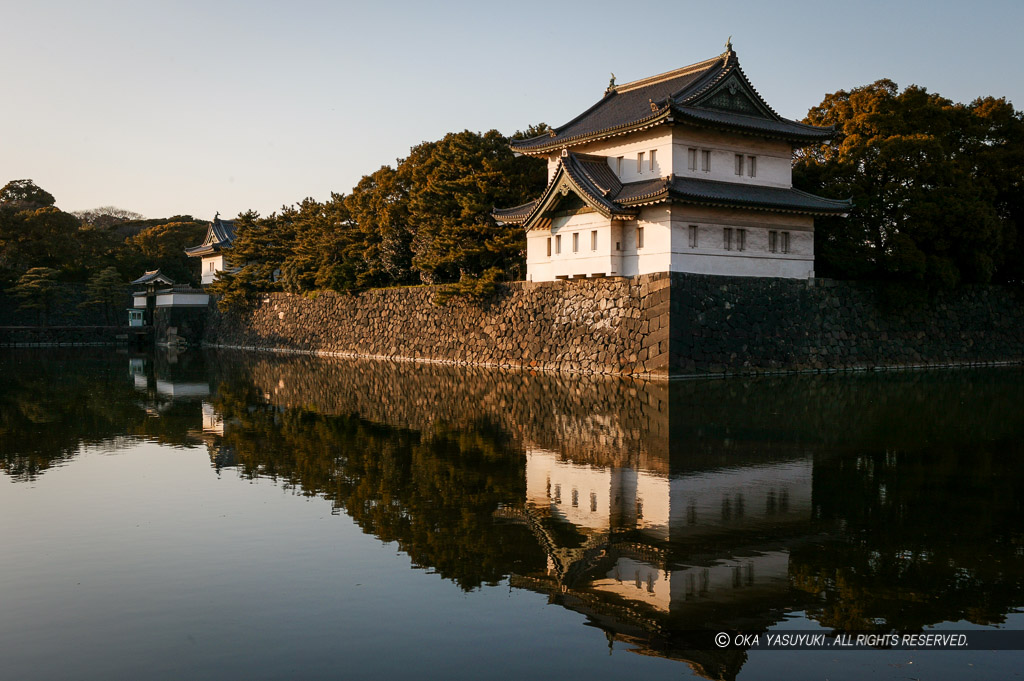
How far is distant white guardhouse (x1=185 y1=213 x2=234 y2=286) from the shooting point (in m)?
58.8

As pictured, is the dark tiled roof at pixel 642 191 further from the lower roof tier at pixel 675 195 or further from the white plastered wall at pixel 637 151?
the white plastered wall at pixel 637 151

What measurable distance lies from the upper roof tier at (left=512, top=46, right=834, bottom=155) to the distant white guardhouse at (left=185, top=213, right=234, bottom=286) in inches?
1309

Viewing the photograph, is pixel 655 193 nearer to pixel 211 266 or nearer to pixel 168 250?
pixel 211 266

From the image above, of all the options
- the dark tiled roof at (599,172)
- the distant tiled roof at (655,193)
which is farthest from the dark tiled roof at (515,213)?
the dark tiled roof at (599,172)

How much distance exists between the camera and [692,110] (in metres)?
26.6

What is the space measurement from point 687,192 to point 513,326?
335 inches

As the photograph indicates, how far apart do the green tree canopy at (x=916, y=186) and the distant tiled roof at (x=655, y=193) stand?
269 centimetres

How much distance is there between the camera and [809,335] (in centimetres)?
2828

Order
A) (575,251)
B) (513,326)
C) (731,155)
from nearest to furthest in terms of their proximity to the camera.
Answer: (731,155)
(575,251)
(513,326)

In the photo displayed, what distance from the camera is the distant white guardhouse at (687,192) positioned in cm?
2647

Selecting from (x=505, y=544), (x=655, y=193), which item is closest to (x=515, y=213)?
(x=655, y=193)

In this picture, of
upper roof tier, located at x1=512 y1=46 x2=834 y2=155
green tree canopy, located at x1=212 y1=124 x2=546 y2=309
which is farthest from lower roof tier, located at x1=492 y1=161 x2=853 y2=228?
green tree canopy, located at x1=212 y1=124 x2=546 y2=309

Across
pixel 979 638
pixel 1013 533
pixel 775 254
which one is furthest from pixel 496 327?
pixel 979 638

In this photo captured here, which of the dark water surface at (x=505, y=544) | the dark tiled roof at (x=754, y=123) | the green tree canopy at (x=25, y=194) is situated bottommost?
the dark water surface at (x=505, y=544)
